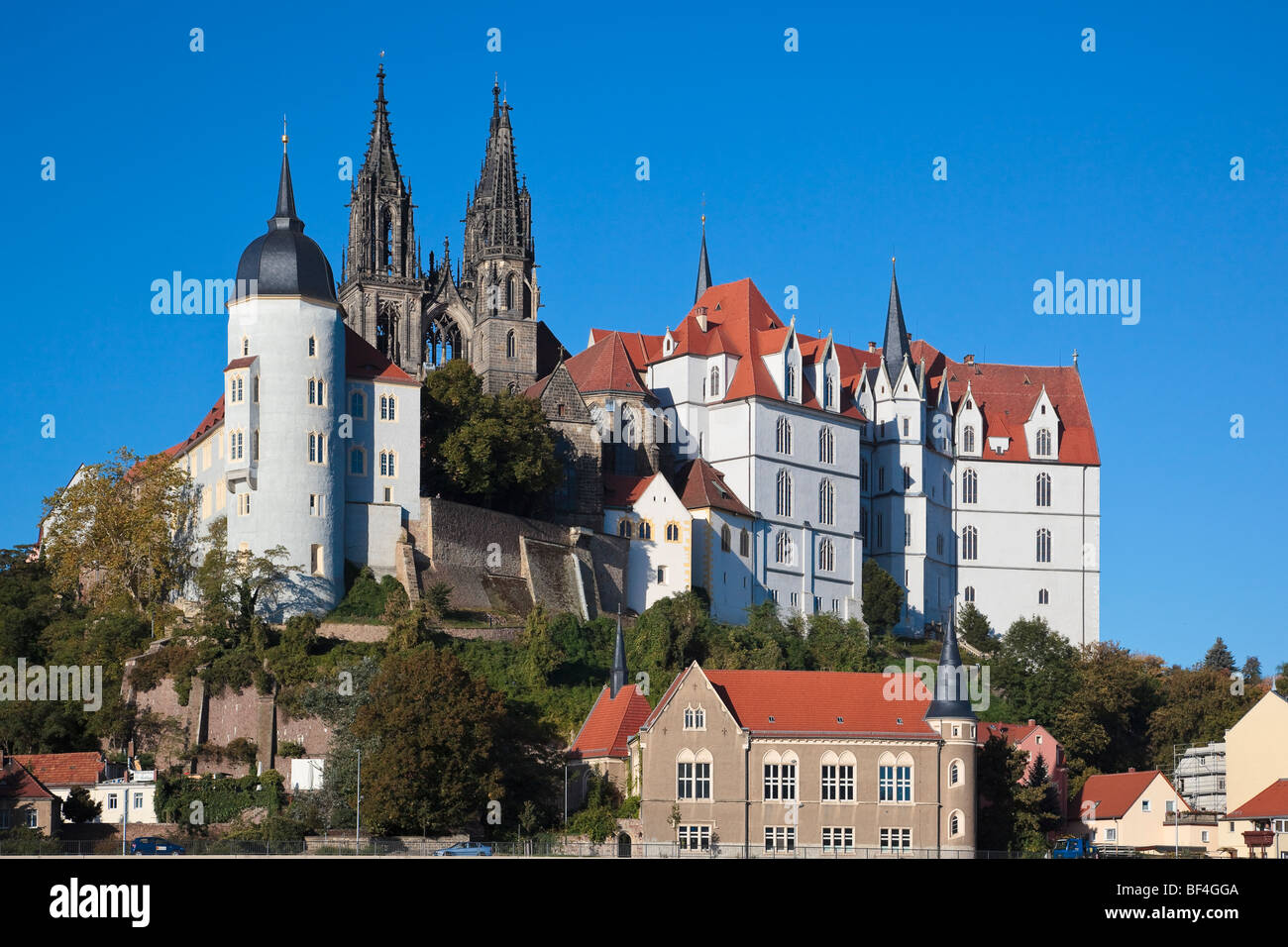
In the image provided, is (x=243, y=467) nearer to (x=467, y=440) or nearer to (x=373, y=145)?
(x=467, y=440)

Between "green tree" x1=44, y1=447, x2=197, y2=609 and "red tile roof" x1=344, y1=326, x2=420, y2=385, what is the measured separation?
25.9 feet

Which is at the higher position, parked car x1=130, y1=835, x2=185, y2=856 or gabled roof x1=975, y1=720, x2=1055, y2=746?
gabled roof x1=975, y1=720, x2=1055, y2=746

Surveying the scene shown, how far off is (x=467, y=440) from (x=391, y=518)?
4.87 m

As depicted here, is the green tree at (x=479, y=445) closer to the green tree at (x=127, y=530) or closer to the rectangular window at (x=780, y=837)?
the green tree at (x=127, y=530)

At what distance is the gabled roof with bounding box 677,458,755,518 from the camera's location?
4077 inches

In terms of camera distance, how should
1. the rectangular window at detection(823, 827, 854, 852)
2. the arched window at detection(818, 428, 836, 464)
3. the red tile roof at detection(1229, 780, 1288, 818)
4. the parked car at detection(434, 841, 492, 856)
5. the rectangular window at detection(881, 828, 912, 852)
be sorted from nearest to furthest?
the parked car at detection(434, 841, 492, 856) < the rectangular window at detection(823, 827, 854, 852) < the rectangular window at detection(881, 828, 912, 852) < the red tile roof at detection(1229, 780, 1288, 818) < the arched window at detection(818, 428, 836, 464)

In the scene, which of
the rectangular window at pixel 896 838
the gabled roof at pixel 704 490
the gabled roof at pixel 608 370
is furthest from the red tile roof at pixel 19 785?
the gabled roof at pixel 608 370

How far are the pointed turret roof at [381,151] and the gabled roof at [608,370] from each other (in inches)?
606

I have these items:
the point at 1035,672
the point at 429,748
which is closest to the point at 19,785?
the point at 429,748

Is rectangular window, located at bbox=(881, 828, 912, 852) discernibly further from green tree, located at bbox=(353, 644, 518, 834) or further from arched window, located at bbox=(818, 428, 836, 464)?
arched window, located at bbox=(818, 428, 836, 464)

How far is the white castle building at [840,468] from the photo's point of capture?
105 m

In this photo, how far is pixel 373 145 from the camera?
120125 mm

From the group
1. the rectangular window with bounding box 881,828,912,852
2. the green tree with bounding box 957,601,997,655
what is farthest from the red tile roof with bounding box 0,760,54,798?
the green tree with bounding box 957,601,997,655
